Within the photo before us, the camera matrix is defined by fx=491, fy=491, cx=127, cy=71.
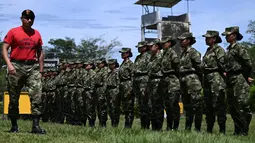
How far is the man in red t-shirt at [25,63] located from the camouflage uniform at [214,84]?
10.6 feet

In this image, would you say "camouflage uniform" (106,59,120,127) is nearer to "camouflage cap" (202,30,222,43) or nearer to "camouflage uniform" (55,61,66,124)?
"camouflage cap" (202,30,222,43)

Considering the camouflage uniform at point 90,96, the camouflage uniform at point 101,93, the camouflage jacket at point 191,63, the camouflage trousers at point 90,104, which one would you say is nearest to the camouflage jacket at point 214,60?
the camouflage jacket at point 191,63

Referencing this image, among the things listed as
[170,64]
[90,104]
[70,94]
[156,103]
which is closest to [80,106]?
[90,104]

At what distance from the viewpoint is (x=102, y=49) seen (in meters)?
65.6

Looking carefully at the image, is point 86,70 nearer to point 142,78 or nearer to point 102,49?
point 142,78

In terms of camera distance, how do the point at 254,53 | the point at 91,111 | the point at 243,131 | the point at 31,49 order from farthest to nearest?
the point at 254,53 < the point at 91,111 < the point at 243,131 < the point at 31,49

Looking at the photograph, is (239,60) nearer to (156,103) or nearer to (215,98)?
(215,98)

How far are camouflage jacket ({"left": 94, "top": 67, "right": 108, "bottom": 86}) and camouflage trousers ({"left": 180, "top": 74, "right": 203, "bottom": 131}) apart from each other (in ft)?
14.5

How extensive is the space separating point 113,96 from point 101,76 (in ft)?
4.83

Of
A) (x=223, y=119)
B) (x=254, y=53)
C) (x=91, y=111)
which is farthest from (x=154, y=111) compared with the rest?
(x=254, y=53)

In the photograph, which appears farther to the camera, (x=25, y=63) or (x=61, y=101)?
(x=61, y=101)

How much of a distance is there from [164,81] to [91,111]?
5.17 meters

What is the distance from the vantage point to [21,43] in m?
8.04

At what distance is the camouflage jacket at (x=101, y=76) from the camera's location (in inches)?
549
